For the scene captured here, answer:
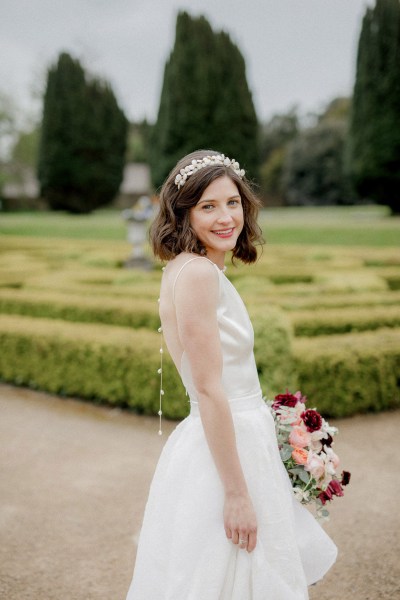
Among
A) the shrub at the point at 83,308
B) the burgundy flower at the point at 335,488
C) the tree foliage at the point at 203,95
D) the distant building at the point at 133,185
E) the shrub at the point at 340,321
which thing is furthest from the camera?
the distant building at the point at 133,185

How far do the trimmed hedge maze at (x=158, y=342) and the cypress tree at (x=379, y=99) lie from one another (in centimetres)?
1231

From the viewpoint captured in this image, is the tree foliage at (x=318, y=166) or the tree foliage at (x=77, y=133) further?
the tree foliage at (x=318, y=166)

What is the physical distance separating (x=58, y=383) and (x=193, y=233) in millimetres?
4678

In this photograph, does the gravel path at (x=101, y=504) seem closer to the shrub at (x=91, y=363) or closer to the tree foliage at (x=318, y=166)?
the shrub at (x=91, y=363)

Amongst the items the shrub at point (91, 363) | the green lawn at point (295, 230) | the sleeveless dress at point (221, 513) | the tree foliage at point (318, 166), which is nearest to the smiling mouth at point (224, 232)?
the sleeveless dress at point (221, 513)

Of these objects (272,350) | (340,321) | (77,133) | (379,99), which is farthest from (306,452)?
(77,133)

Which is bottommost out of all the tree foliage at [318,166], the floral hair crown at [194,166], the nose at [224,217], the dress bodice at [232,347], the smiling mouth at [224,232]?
the dress bodice at [232,347]

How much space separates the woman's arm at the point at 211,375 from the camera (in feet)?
5.22

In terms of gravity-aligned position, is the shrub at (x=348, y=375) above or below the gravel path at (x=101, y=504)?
above

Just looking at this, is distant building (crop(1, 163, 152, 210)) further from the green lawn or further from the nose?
the nose

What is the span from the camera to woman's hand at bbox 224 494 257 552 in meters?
1.64

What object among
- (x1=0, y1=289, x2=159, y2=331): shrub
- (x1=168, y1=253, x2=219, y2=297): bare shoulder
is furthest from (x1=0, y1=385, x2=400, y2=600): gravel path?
(x1=168, y1=253, x2=219, y2=297): bare shoulder

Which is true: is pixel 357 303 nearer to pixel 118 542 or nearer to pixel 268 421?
pixel 118 542

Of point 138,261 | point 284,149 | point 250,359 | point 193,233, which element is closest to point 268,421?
point 250,359
